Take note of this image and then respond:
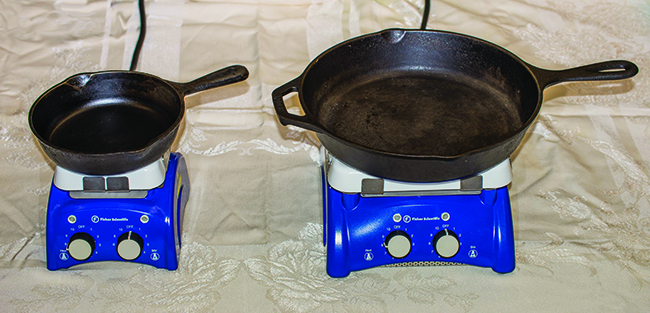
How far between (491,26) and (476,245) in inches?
27.4

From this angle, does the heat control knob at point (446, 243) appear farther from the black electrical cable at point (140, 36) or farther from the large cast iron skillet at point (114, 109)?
the black electrical cable at point (140, 36)

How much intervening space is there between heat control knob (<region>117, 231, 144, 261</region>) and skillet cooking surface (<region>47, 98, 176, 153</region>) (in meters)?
0.12

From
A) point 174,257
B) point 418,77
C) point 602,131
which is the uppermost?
point 418,77

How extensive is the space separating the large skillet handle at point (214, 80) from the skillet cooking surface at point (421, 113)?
136 mm

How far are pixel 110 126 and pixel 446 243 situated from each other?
1.69 feet

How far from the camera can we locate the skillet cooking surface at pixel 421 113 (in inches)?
30.2

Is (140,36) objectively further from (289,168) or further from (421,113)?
(421,113)

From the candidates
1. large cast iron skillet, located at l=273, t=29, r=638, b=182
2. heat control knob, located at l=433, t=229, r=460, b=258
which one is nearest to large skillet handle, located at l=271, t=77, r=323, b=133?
large cast iron skillet, located at l=273, t=29, r=638, b=182

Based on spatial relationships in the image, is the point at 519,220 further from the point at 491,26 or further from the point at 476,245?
the point at 491,26

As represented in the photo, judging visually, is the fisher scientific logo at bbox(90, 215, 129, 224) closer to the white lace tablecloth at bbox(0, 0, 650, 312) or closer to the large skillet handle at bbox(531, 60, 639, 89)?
the white lace tablecloth at bbox(0, 0, 650, 312)

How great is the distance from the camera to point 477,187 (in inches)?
30.2

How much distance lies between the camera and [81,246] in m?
0.78

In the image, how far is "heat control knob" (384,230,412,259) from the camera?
772 mm

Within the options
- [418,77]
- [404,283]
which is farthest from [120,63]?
[404,283]
